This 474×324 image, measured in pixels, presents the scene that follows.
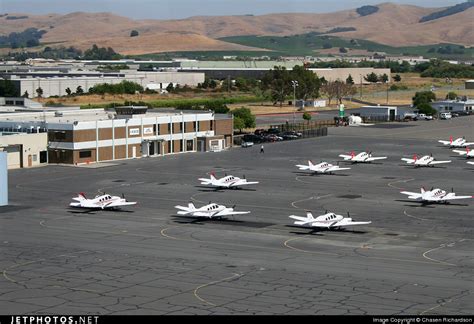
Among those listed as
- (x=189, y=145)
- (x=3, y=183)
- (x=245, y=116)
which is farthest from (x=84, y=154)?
(x=245, y=116)

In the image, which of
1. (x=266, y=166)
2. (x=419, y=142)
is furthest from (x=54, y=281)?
(x=419, y=142)

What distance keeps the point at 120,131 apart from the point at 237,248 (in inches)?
2898

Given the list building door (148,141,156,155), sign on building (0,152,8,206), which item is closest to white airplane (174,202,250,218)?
sign on building (0,152,8,206)

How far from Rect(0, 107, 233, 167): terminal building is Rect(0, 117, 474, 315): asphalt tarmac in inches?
312

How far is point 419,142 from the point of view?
7037 inches

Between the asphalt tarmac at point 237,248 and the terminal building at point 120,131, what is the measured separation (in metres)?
7.92

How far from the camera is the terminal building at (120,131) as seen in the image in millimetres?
140000

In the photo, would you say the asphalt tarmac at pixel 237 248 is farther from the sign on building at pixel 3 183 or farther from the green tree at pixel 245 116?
the green tree at pixel 245 116

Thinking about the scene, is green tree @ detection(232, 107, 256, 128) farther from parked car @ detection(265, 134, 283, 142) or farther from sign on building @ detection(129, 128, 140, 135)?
sign on building @ detection(129, 128, 140, 135)

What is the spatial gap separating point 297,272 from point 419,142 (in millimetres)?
115074

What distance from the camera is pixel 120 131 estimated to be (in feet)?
485

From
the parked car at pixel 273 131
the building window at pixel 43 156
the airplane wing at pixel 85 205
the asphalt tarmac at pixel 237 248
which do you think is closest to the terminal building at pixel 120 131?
the building window at pixel 43 156

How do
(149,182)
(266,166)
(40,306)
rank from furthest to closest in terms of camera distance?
(266,166) < (149,182) < (40,306)

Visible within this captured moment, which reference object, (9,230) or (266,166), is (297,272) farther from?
(266,166)
